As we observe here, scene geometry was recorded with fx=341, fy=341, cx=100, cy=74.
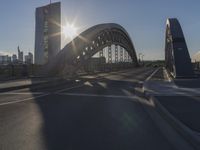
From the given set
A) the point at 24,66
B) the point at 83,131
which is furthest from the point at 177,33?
the point at 83,131

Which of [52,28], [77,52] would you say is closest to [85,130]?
[52,28]

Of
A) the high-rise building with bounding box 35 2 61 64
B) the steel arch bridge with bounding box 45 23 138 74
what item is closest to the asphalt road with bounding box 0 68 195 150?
the high-rise building with bounding box 35 2 61 64

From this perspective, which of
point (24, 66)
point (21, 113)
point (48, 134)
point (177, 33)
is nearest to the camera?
point (48, 134)

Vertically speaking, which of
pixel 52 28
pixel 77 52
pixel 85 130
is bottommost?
pixel 85 130

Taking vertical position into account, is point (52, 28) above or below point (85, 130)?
Answer: above

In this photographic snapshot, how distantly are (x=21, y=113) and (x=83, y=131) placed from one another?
370cm

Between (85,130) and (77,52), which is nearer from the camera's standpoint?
(85,130)

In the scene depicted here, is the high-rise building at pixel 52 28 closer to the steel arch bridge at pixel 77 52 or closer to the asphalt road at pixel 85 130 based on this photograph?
the steel arch bridge at pixel 77 52

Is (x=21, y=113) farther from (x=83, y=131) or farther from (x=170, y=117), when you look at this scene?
(x=170, y=117)

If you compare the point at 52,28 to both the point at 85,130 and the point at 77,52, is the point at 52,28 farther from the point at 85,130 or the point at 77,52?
the point at 85,130

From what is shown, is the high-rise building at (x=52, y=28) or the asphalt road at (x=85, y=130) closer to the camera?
the asphalt road at (x=85, y=130)

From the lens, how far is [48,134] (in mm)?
7961

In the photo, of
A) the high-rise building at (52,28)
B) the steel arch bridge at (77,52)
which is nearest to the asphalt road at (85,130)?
the high-rise building at (52,28)

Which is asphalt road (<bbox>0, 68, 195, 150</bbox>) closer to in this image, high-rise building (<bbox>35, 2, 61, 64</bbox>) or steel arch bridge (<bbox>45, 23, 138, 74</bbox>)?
high-rise building (<bbox>35, 2, 61, 64</bbox>)
